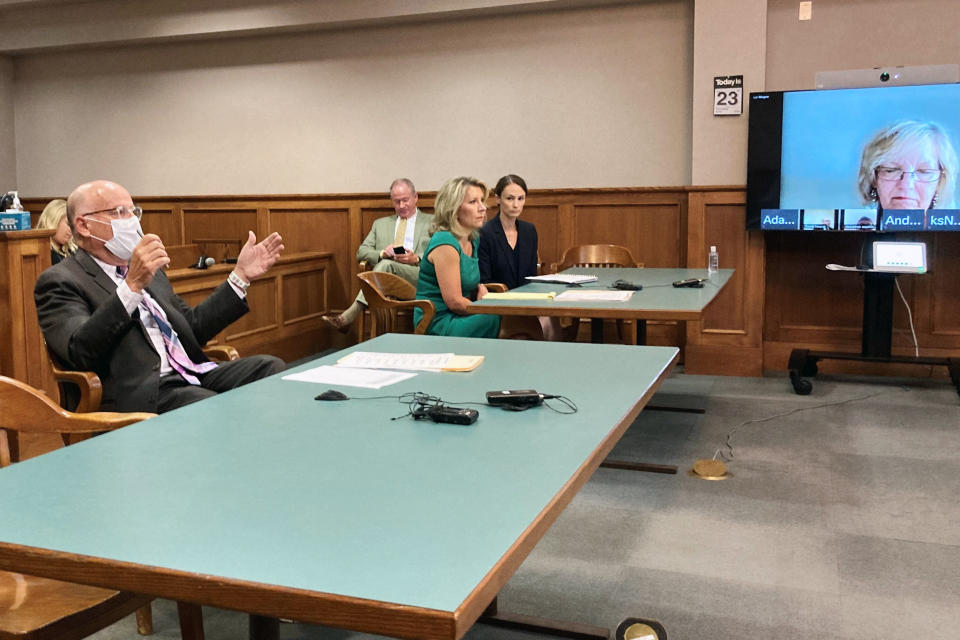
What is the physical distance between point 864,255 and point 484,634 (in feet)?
13.4

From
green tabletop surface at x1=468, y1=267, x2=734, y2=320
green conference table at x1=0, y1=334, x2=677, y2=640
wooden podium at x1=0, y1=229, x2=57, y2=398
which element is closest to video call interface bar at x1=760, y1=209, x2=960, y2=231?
green tabletop surface at x1=468, y1=267, x2=734, y2=320

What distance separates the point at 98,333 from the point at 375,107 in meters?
4.65

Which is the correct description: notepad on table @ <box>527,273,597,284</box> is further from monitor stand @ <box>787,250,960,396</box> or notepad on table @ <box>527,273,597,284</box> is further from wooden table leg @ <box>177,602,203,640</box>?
wooden table leg @ <box>177,602,203,640</box>

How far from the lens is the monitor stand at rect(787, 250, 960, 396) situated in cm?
535

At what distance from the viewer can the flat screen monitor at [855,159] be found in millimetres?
5297

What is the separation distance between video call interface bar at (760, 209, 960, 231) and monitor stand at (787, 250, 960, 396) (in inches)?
12.3

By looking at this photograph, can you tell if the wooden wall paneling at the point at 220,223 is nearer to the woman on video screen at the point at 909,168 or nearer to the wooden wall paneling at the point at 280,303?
the wooden wall paneling at the point at 280,303

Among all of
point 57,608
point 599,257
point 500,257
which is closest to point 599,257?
point 599,257

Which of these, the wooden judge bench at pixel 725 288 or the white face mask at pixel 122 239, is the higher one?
the white face mask at pixel 122 239

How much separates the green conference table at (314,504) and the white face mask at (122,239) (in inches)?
43.2

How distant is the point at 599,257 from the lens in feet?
18.7

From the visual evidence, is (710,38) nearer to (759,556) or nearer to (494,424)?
(759,556)

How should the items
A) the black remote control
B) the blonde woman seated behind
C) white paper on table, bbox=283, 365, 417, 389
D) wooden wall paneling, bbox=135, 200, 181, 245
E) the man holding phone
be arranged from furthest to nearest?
1. wooden wall paneling, bbox=135, 200, 181, 245
2. the man holding phone
3. the blonde woman seated behind
4. white paper on table, bbox=283, 365, 417, 389
5. the black remote control

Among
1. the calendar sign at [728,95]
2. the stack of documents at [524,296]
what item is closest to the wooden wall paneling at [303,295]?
the stack of documents at [524,296]
